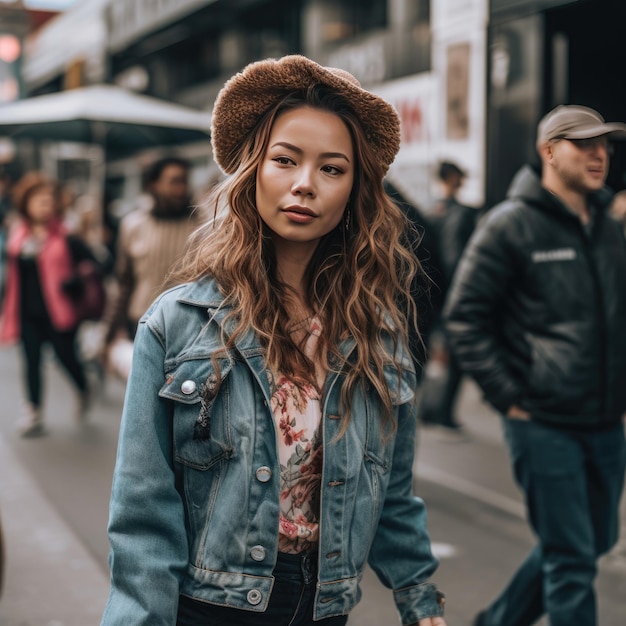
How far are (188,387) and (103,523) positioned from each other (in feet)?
12.4

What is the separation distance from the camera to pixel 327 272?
2.09 metres

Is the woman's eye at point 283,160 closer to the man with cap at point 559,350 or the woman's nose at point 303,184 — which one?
the woman's nose at point 303,184

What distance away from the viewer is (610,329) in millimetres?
3463

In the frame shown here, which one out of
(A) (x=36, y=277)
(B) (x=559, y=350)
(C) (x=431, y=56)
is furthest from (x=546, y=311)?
(C) (x=431, y=56)

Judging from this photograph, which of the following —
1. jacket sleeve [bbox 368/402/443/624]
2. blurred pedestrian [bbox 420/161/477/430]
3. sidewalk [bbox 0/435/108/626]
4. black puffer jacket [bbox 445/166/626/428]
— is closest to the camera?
jacket sleeve [bbox 368/402/443/624]

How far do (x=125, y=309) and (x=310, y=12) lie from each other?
8.45 m

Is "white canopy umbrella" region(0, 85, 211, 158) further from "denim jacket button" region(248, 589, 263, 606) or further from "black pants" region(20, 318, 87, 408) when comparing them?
"denim jacket button" region(248, 589, 263, 606)

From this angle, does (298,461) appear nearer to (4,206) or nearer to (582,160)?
(582,160)

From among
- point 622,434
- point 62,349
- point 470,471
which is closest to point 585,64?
point 470,471

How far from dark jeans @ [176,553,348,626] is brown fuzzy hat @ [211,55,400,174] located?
0.80 metres

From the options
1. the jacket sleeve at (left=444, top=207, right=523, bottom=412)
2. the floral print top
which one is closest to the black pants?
the jacket sleeve at (left=444, top=207, right=523, bottom=412)

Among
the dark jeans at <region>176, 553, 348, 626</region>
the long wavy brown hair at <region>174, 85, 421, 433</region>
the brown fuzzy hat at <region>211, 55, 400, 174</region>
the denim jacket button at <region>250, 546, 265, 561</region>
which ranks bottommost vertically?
the dark jeans at <region>176, 553, 348, 626</region>

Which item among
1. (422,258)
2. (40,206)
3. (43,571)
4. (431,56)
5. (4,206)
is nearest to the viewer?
(422,258)

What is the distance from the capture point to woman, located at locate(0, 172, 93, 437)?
25.7 ft
